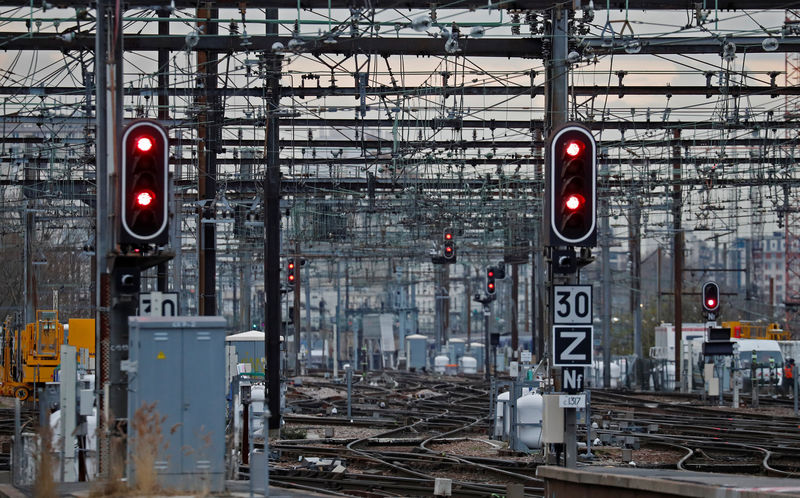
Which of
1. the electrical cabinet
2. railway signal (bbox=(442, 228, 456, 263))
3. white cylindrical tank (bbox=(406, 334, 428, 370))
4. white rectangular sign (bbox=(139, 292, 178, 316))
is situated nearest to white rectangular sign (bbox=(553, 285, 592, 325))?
the electrical cabinet

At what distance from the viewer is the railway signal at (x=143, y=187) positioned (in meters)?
14.1

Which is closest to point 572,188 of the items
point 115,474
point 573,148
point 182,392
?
point 573,148

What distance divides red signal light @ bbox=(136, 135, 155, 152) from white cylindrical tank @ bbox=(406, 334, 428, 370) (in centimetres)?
6190

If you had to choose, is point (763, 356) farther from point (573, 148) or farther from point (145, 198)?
point (145, 198)

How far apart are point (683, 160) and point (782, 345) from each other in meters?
22.7

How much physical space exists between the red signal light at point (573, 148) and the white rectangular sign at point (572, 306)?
5.39 ft

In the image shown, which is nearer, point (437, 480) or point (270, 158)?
point (437, 480)

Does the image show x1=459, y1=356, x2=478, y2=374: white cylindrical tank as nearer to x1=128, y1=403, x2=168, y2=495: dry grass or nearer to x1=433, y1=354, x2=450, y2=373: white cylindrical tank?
x1=433, y1=354, x2=450, y2=373: white cylindrical tank

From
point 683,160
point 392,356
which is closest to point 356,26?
point 683,160

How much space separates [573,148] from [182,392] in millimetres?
5229

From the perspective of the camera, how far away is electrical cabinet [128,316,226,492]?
45.3 feet

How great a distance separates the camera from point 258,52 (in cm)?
2564

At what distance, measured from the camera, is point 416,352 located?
76.5m

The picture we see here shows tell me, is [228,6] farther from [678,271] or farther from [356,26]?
[678,271]
